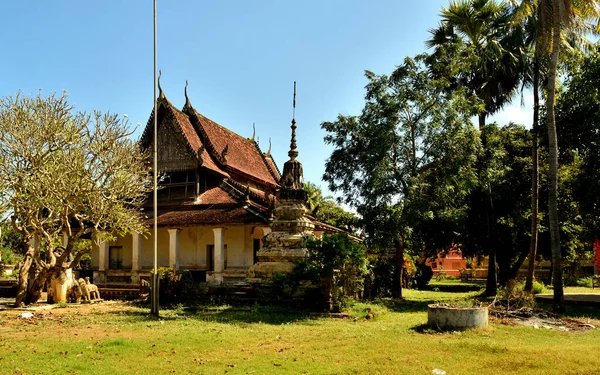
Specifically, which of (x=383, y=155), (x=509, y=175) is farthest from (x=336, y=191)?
(x=509, y=175)

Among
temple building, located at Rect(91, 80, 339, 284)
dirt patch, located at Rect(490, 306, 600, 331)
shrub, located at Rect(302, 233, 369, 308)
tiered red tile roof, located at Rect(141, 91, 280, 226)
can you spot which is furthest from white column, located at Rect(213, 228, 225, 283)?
dirt patch, located at Rect(490, 306, 600, 331)

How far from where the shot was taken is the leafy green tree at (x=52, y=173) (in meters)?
17.1

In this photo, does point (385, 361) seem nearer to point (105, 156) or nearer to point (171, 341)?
point (171, 341)

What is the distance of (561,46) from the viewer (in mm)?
18266

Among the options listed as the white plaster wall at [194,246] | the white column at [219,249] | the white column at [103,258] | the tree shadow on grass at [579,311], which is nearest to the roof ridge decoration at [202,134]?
the white plaster wall at [194,246]

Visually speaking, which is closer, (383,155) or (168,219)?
(383,155)

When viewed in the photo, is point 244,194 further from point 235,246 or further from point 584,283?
point 584,283

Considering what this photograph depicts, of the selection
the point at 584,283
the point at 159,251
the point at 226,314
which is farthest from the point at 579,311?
the point at 584,283

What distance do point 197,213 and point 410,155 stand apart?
413 inches

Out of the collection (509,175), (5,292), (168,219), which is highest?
(509,175)

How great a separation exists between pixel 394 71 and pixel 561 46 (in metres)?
5.72

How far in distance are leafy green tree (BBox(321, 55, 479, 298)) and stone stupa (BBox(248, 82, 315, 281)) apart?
2.83 m

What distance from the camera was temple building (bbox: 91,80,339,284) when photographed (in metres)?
24.5

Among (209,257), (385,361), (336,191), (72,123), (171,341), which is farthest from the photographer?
(209,257)
